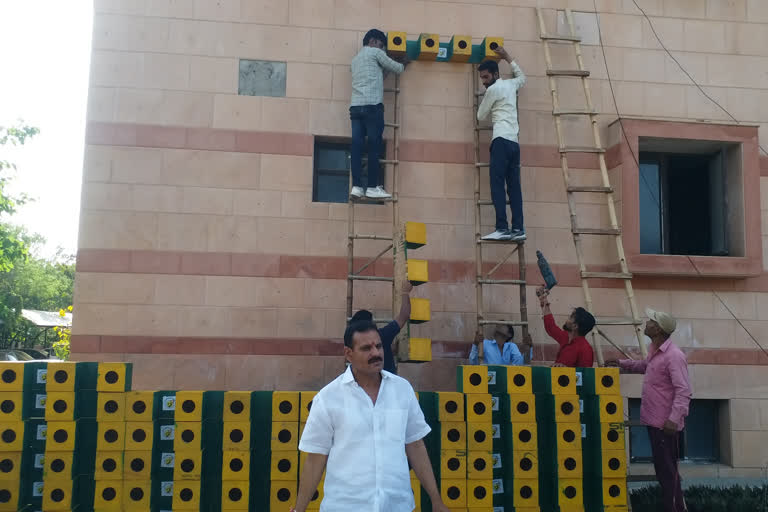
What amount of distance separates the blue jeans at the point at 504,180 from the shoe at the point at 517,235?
4 centimetres

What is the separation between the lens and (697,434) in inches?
336

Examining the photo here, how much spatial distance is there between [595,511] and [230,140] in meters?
5.72

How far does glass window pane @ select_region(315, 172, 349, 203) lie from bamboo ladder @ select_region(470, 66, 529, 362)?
1658 millimetres

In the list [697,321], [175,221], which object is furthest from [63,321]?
[697,321]

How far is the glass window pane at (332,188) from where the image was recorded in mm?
8516

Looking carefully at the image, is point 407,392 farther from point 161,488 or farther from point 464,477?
point 161,488

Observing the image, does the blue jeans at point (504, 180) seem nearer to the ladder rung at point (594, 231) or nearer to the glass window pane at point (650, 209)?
the ladder rung at point (594, 231)

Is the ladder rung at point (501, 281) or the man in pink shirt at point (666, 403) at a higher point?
the ladder rung at point (501, 281)

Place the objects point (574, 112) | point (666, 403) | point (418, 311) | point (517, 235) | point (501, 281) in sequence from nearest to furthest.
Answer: point (666, 403)
point (418, 311)
point (501, 281)
point (517, 235)
point (574, 112)

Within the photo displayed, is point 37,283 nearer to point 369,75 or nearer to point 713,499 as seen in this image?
point 369,75

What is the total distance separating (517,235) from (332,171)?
8.14ft

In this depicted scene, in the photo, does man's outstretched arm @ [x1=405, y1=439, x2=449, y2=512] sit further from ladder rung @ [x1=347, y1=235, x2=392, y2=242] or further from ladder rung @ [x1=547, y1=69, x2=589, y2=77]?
ladder rung @ [x1=547, y1=69, x2=589, y2=77]

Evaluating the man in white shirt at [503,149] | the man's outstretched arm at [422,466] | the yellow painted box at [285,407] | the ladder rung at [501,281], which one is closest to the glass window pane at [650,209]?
the man in white shirt at [503,149]

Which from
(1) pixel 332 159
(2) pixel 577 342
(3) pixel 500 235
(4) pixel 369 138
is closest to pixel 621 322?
(2) pixel 577 342
